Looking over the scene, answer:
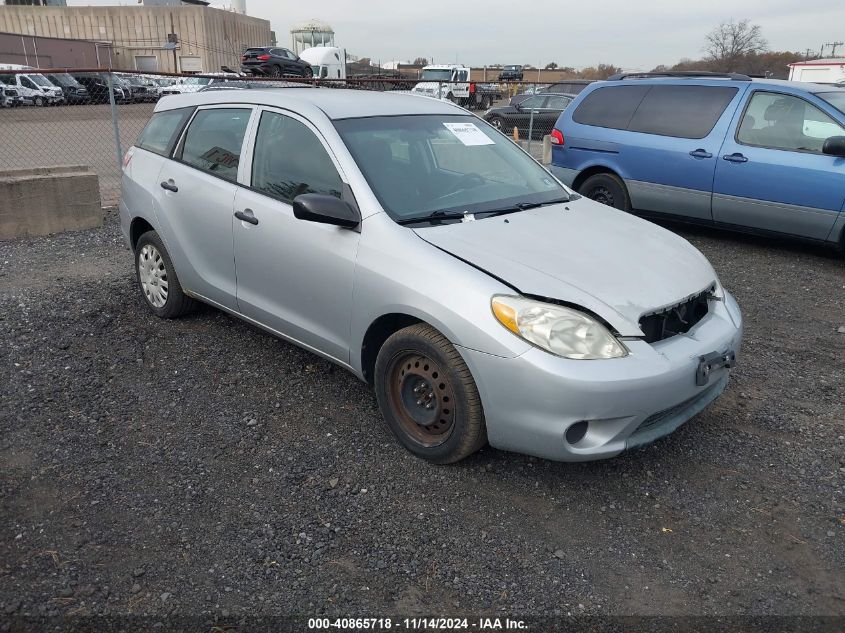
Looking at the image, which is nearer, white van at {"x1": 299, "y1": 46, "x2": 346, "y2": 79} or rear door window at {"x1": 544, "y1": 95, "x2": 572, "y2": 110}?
rear door window at {"x1": 544, "y1": 95, "x2": 572, "y2": 110}

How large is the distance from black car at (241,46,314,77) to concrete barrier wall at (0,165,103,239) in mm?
26312

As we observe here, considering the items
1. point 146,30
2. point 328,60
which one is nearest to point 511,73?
point 328,60

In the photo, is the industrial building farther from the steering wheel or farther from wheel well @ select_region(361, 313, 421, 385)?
wheel well @ select_region(361, 313, 421, 385)

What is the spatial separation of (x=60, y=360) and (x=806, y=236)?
6.76 metres

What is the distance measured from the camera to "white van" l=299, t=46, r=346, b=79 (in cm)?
4231

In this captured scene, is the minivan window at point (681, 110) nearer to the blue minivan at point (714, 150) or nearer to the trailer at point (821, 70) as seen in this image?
the blue minivan at point (714, 150)

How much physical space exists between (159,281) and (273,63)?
32711 mm

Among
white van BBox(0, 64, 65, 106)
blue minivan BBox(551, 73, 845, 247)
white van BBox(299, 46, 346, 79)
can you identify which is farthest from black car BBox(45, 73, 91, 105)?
blue minivan BBox(551, 73, 845, 247)

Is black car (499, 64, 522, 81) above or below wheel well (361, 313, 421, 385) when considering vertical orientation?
above

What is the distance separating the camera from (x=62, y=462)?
341 cm

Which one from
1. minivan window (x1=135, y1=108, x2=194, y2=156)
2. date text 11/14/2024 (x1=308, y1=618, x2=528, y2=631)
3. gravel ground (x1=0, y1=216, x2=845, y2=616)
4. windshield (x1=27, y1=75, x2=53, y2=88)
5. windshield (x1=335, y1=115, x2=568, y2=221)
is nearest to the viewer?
date text 11/14/2024 (x1=308, y1=618, x2=528, y2=631)

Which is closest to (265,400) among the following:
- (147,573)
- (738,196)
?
(147,573)

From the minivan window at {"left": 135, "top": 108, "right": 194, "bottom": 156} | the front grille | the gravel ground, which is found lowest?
the gravel ground

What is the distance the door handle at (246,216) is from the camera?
4.00 meters
